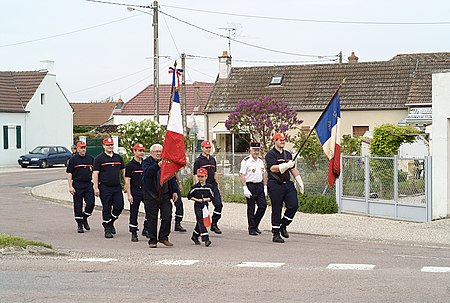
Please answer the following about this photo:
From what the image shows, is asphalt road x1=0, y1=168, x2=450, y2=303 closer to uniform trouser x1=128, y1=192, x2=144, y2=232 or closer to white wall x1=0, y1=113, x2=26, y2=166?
uniform trouser x1=128, y1=192, x2=144, y2=232

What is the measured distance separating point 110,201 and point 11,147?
35.6 m

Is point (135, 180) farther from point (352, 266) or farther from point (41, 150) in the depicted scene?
point (41, 150)

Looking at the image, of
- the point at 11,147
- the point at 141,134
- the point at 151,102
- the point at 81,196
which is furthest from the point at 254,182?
the point at 151,102

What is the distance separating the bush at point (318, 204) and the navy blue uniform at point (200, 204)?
562cm

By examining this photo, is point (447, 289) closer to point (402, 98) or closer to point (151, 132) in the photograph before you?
point (151, 132)

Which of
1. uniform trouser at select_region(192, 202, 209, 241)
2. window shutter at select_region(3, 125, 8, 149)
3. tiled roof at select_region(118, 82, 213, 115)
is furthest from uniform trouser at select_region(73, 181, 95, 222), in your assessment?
tiled roof at select_region(118, 82, 213, 115)

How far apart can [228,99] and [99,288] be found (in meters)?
33.2

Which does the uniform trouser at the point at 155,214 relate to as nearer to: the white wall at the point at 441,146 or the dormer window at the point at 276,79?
the white wall at the point at 441,146

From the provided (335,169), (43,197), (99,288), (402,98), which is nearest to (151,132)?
(43,197)

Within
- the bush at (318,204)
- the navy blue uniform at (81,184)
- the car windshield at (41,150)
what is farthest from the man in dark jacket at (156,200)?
the car windshield at (41,150)

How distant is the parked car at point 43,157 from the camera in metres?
46.5

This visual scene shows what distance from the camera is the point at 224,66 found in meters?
44.4

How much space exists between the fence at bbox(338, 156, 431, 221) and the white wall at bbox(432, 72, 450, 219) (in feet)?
1.04

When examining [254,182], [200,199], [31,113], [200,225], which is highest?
[31,113]
